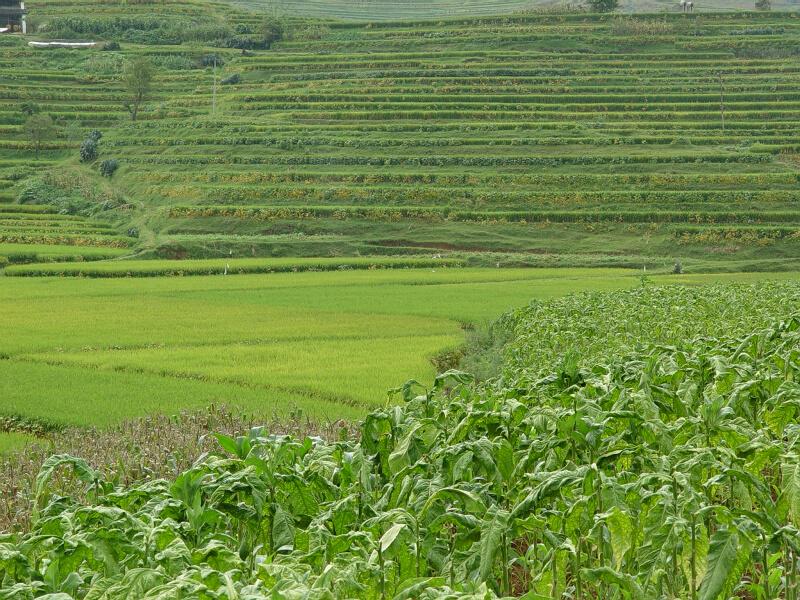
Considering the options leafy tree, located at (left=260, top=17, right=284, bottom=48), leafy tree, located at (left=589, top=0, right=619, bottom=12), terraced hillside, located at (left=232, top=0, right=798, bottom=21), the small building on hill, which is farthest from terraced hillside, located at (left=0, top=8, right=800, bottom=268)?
terraced hillside, located at (left=232, top=0, right=798, bottom=21)

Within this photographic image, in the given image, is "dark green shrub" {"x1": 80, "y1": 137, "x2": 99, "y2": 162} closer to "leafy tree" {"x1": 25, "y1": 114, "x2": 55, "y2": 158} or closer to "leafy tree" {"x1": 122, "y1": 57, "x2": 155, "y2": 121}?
"leafy tree" {"x1": 25, "y1": 114, "x2": 55, "y2": 158}

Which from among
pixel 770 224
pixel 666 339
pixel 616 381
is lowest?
pixel 770 224

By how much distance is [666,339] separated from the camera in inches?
505

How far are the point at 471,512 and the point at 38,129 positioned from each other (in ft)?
182

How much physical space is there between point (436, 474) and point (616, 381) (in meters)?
2.12

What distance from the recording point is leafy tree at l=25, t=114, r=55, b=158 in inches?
2138

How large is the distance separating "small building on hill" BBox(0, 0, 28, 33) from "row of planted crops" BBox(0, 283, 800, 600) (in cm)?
8546

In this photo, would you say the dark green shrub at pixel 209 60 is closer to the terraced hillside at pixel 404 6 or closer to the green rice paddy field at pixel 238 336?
the terraced hillside at pixel 404 6

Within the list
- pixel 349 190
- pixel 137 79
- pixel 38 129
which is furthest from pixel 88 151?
pixel 349 190

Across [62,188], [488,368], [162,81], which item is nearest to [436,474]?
[488,368]

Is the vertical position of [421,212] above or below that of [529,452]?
below

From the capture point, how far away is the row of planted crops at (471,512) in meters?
3.07

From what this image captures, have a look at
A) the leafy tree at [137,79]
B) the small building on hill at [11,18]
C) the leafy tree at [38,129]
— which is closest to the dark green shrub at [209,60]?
the leafy tree at [137,79]

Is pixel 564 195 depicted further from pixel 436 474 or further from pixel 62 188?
pixel 436 474
